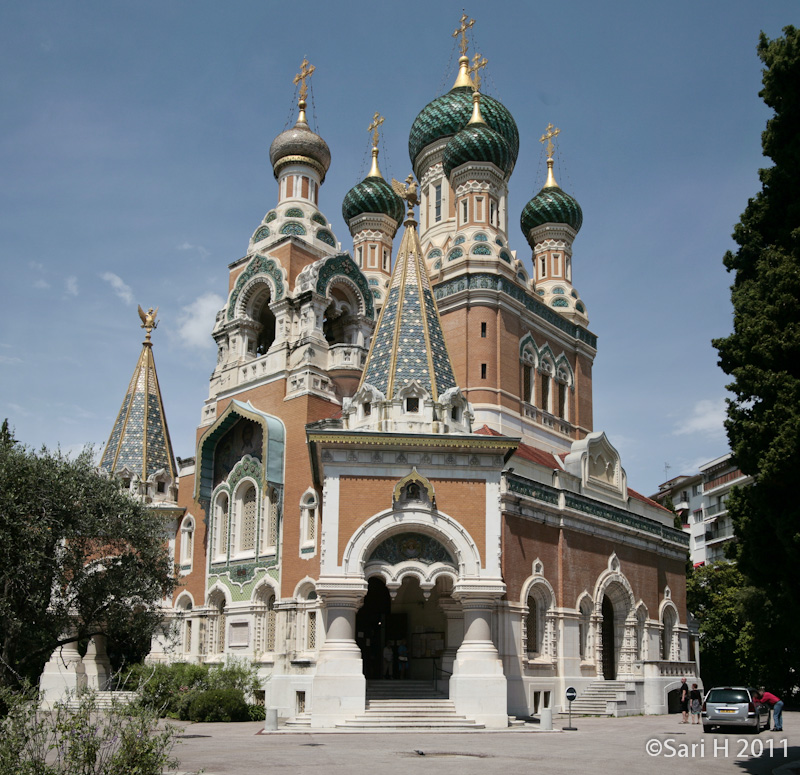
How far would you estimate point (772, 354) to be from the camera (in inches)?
406

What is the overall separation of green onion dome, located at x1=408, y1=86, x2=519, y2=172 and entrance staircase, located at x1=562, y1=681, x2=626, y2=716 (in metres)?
16.2

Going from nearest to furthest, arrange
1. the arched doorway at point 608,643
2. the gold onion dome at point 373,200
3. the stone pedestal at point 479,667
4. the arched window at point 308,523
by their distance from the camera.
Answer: the stone pedestal at point 479,667 < the arched window at point 308,523 < the arched doorway at point 608,643 < the gold onion dome at point 373,200

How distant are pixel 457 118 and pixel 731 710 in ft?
68.7

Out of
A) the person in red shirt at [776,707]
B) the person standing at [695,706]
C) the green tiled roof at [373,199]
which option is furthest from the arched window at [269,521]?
the green tiled roof at [373,199]

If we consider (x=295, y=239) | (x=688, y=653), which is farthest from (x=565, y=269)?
(x=688, y=653)

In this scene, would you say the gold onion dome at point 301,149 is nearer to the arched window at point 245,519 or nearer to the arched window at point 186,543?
the arched window at point 245,519

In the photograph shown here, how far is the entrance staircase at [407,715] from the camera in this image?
15898mm

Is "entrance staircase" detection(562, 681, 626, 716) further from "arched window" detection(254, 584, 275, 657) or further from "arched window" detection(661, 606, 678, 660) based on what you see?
"arched window" detection(254, 584, 275, 657)

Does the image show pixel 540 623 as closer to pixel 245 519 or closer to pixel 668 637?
pixel 668 637

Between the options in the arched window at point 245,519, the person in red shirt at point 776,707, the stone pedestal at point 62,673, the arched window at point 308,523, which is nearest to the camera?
the person in red shirt at point 776,707

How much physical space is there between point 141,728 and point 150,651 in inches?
760

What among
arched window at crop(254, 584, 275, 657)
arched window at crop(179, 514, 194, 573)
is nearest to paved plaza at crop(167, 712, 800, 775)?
arched window at crop(254, 584, 275, 657)

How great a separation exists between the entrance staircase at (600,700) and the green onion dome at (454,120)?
16.2m

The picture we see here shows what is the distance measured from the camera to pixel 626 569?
24.3 meters
